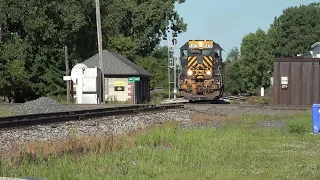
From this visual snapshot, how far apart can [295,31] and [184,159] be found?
97.4m

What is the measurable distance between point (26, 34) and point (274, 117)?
37099 millimetres

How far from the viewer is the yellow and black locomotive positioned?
35656mm

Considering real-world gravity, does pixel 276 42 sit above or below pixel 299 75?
above

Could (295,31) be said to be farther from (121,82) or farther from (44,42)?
(121,82)

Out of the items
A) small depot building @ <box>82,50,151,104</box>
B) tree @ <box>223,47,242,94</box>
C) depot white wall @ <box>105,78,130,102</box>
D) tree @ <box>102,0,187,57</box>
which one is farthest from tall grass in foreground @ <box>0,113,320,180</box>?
tree @ <box>223,47,242,94</box>

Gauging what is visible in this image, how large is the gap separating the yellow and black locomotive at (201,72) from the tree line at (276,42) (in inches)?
2530

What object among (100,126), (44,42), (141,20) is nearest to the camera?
(100,126)

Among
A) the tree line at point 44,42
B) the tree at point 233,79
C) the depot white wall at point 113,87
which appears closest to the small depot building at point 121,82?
the depot white wall at point 113,87

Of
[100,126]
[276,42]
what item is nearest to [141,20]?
[276,42]

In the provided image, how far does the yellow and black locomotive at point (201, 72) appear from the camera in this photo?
35656mm

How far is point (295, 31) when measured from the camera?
10300cm

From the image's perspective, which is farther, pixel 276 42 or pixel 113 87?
pixel 276 42

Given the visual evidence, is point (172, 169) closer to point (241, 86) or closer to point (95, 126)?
point (95, 126)

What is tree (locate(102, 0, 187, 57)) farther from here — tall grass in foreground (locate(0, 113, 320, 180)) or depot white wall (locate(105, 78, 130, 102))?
tall grass in foreground (locate(0, 113, 320, 180))
